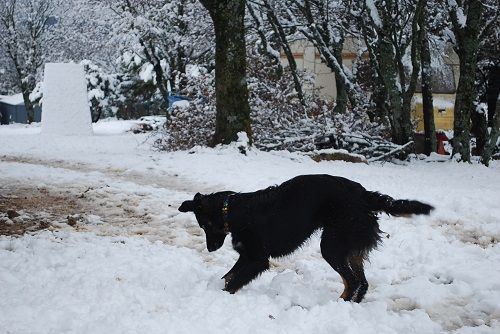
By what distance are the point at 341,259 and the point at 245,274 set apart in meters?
0.70

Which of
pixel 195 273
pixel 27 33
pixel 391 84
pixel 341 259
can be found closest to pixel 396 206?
pixel 341 259

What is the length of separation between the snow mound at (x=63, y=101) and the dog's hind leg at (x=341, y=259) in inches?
704

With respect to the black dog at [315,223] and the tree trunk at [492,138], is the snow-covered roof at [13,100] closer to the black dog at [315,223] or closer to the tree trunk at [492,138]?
the tree trunk at [492,138]

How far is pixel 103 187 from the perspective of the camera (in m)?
7.22

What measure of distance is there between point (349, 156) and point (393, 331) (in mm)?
8247

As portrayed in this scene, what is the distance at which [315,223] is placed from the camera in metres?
3.36

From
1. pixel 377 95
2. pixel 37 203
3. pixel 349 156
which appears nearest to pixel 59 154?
pixel 37 203

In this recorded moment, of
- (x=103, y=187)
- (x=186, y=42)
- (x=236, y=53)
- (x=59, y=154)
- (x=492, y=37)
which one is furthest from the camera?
(x=186, y=42)

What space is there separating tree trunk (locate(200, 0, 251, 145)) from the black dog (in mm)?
6584

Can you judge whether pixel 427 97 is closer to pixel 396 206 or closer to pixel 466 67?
pixel 466 67

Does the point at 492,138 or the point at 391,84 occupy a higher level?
the point at 391,84

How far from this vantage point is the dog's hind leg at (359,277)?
10.8 ft

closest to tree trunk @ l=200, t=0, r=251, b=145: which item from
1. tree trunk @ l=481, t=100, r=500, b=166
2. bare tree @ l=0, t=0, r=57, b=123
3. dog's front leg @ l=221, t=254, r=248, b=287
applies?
tree trunk @ l=481, t=100, r=500, b=166

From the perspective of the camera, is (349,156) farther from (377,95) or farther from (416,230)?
(416,230)
